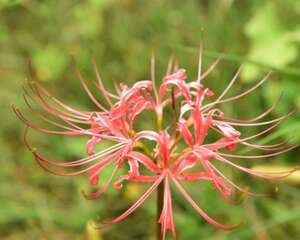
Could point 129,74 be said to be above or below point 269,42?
above

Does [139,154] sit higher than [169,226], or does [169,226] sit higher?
[139,154]

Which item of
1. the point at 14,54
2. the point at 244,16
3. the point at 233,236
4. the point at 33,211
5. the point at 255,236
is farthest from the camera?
the point at 14,54

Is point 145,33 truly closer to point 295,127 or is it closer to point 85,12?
point 85,12

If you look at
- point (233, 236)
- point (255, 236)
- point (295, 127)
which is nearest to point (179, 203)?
point (255, 236)

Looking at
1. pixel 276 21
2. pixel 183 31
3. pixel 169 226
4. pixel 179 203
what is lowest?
pixel 169 226

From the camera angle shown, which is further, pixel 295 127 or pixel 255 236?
pixel 255 236

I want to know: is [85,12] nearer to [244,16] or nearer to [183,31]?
[183,31]

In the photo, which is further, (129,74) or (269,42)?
(129,74)

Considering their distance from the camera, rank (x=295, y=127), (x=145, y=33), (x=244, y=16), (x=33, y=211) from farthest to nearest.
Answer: (x=145, y=33), (x=244, y=16), (x=33, y=211), (x=295, y=127)
